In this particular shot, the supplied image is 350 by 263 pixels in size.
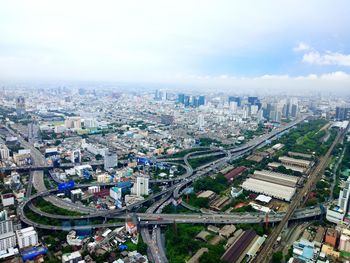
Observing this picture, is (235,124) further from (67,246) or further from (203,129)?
(67,246)

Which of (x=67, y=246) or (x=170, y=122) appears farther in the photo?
(x=170, y=122)

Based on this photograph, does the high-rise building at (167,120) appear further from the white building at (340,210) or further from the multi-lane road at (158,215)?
the white building at (340,210)

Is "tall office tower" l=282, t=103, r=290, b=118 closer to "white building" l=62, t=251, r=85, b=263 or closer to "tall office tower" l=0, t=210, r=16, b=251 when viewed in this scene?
"white building" l=62, t=251, r=85, b=263

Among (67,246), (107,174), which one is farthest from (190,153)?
(67,246)

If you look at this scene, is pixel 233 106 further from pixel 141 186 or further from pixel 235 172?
pixel 141 186

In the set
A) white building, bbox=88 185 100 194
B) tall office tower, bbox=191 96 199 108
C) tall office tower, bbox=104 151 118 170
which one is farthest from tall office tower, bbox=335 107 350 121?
white building, bbox=88 185 100 194

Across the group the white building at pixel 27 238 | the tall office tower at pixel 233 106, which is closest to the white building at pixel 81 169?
the white building at pixel 27 238

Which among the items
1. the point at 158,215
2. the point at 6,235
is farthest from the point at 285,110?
the point at 6,235
